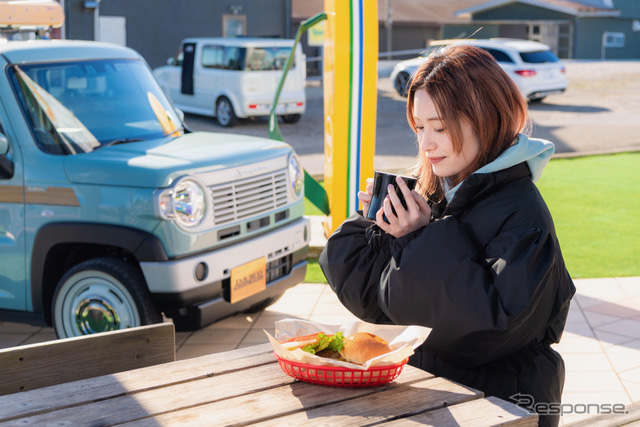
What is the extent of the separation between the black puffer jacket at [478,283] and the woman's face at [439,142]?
13 cm

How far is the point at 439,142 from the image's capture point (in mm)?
2625

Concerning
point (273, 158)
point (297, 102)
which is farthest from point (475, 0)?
point (273, 158)

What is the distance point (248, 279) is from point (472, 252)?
3245 mm

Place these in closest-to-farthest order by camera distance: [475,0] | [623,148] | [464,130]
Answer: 1. [464,130]
2. [623,148]
3. [475,0]

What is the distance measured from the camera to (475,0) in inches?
1961

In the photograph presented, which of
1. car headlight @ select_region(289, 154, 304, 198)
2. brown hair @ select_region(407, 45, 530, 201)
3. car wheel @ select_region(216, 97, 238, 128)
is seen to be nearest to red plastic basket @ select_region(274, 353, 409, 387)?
brown hair @ select_region(407, 45, 530, 201)

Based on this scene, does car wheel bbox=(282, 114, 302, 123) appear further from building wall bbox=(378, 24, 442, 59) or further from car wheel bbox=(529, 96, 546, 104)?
building wall bbox=(378, 24, 442, 59)

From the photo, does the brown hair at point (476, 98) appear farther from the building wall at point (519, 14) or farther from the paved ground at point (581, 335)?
the building wall at point (519, 14)

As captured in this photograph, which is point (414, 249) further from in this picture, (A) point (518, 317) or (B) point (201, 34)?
(B) point (201, 34)

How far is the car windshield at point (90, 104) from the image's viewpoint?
17.9 feet

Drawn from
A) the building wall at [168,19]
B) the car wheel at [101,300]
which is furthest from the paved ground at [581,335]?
the building wall at [168,19]

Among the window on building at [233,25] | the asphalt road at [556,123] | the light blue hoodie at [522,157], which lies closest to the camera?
the light blue hoodie at [522,157]

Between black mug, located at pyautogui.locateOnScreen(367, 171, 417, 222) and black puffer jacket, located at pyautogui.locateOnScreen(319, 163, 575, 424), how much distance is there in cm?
6

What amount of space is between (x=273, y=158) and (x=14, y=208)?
172cm
